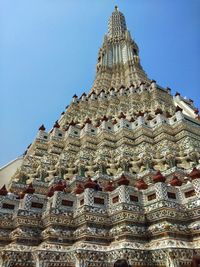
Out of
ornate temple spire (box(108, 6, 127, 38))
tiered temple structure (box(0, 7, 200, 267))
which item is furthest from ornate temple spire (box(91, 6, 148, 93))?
tiered temple structure (box(0, 7, 200, 267))

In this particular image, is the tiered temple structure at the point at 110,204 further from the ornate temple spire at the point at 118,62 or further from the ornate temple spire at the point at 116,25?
the ornate temple spire at the point at 116,25

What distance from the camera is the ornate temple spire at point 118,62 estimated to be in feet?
104

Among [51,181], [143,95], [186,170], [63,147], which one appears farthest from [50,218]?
[143,95]

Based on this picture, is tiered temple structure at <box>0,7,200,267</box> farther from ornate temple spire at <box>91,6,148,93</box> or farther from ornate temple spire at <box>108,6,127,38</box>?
ornate temple spire at <box>108,6,127,38</box>

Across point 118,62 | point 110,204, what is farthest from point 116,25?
point 110,204

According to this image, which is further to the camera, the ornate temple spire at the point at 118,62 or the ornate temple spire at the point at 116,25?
the ornate temple spire at the point at 116,25

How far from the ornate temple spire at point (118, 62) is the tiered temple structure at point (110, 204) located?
15845 millimetres

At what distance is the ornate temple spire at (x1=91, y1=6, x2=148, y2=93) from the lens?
31.5 meters

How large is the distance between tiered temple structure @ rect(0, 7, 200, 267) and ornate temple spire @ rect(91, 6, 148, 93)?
52.0 ft

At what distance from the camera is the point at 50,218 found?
866 cm

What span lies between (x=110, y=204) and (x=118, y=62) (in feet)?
97.7

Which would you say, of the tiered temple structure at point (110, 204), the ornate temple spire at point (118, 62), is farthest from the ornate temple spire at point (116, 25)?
Result: the tiered temple structure at point (110, 204)

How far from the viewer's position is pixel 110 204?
9.12 metres

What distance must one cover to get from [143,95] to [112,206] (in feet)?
56.3
